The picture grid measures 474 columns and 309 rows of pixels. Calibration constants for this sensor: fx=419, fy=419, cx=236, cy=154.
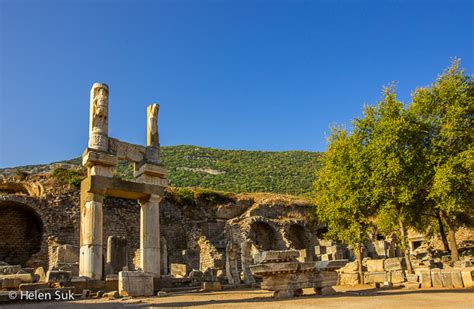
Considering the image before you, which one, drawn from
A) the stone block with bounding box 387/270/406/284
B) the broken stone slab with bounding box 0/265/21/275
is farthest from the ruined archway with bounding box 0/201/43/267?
the stone block with bounding box 387/270/406/284

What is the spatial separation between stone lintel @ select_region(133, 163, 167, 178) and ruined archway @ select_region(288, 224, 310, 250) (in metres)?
22.2

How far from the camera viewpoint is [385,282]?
636 inches

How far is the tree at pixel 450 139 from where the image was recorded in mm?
17422

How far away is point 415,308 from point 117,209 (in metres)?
23.7


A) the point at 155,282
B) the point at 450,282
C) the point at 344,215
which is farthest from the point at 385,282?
the point at 155,282

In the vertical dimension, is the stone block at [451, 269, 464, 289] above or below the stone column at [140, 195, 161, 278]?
below

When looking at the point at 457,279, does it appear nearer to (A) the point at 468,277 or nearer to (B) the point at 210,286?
(A) the point at 468,277

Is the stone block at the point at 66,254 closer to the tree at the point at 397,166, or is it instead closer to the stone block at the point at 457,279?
the tree at the point at 397,166

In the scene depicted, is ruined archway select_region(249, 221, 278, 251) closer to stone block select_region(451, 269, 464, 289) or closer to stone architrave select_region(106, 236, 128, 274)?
stone architrave select_region(106, 236, 128, 274)

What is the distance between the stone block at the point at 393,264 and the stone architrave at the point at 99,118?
1264cm

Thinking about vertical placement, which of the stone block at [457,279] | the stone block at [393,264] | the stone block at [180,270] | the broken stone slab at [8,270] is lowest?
the stone block at [457,279]

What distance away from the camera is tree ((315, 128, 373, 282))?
63.3 feet

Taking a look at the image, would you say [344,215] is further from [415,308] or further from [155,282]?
[415,308]

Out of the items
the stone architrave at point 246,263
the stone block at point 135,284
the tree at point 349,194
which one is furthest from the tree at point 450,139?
the stone block at point 135,284
